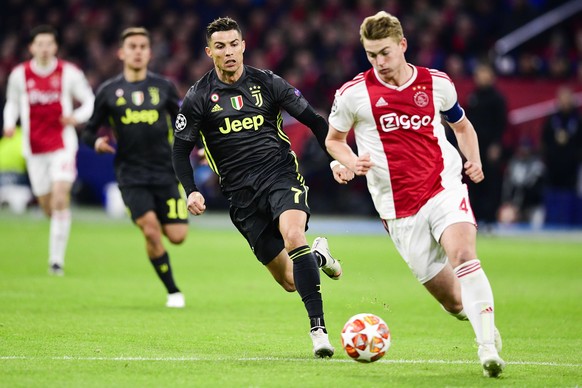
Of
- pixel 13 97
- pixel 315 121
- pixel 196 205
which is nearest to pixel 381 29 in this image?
pixel 315 121

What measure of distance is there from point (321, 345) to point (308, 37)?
20.7 metres

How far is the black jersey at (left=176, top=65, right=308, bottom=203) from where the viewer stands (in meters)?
8.95

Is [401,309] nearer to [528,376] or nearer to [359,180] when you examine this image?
[528,376]

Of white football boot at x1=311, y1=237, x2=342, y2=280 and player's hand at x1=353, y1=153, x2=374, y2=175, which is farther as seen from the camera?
white football boot at x1=311, y1=237, x2=342, y2=280

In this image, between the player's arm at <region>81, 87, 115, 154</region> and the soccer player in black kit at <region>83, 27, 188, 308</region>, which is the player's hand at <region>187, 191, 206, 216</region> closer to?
the soccer player in black kit at <region>83, 27, 188, 308</region>

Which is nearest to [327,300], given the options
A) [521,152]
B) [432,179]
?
[432,179]

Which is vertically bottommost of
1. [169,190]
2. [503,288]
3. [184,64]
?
[503,288]

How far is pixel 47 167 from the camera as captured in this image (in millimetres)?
15453

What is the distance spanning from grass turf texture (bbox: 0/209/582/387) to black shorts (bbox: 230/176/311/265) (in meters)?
0.80

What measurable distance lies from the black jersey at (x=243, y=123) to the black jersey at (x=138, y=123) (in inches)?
125

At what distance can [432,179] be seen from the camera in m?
7.93

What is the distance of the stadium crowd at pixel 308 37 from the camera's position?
83.9 feet

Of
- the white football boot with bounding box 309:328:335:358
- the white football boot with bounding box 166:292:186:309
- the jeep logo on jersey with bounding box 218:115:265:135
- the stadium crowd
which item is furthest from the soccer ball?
the stadium crowd

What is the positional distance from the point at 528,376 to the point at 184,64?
74.0 ft
